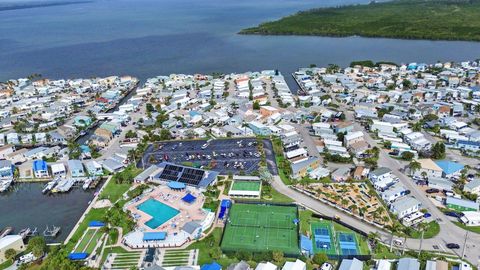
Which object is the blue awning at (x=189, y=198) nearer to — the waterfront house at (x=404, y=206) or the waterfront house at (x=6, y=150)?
the waterfront house at (x=404, y=206)

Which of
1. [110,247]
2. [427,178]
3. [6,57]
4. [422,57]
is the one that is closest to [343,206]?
[427,178]

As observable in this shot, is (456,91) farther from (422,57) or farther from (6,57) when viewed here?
(6,57)

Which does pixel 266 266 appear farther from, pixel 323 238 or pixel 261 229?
pixel 323 238

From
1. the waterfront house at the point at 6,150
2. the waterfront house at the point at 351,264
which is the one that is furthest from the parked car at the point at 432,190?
the waterfront house at the point at 6,150

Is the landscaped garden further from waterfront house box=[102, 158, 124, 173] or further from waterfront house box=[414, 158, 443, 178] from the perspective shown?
waterfront house box=[102, 158, 124, 173]

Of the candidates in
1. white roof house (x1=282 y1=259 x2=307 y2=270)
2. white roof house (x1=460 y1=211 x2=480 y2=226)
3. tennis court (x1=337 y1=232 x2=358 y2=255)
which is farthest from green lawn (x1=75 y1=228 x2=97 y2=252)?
white roof house (x1=460 y1=211 x2=480 y2=226)

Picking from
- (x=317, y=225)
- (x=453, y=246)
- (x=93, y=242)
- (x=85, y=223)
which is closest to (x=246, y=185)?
(x=317, y=225)
